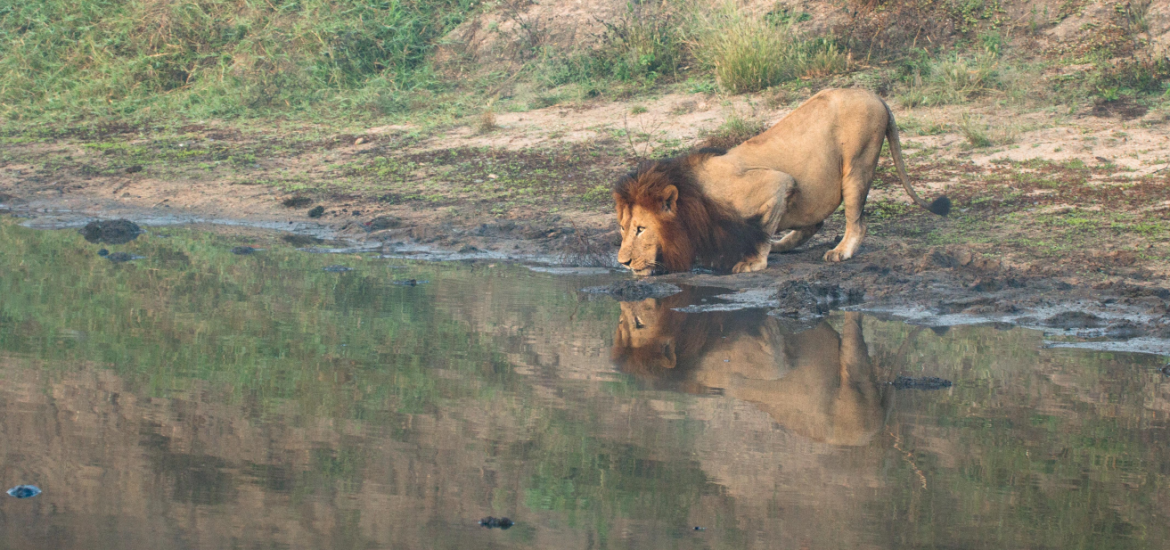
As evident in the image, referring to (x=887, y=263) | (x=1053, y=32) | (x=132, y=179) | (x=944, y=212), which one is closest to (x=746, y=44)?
(x=1053, y=32)

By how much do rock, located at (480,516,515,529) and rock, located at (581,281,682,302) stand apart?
320 cm

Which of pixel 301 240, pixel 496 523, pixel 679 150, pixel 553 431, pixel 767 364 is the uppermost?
pixel 496 523

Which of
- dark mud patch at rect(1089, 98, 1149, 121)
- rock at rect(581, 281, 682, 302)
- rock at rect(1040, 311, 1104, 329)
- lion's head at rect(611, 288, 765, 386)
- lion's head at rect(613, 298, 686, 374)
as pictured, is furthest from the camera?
dark mud patch at rect(1089, 98, 1149, 121)

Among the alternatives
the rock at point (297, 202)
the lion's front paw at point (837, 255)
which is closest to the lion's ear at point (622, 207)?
the lion's front paw at point (837, 255)

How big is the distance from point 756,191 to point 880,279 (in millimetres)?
909

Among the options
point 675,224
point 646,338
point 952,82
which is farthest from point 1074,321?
point 952,82

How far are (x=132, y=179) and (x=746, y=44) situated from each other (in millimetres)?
5582

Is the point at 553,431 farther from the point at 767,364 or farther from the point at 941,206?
the point at 941,206

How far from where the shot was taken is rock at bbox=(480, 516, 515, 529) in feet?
8.30

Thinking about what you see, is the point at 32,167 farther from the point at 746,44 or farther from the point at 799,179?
the point at 799,179

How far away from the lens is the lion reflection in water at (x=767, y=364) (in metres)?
3.49

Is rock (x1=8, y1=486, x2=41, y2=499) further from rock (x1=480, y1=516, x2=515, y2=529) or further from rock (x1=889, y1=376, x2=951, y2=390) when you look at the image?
rock (x1=889, y1=376, x2=951, y2=390)

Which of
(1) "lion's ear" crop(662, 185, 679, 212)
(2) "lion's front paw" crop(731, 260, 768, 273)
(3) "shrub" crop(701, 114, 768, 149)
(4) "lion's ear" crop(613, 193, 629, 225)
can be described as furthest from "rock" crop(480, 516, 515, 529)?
(3) "shrub" crop(701, 114, 768, 149)

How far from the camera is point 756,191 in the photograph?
6328 millimetres
